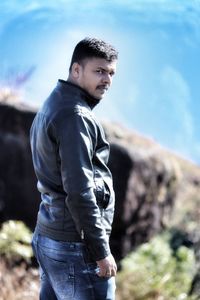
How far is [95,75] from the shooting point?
287 centimetres

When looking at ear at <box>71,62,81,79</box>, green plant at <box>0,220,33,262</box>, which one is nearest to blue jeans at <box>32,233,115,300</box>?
ear at <box>71,62,81,79</box>

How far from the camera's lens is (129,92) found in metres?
6.16

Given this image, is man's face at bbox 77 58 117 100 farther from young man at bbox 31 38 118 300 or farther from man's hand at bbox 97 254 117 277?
man's hand at bbox 97 254 117 277

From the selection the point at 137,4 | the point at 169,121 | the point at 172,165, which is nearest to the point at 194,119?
the point at 169,121

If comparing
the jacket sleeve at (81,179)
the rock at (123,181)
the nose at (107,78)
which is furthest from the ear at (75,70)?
the rock at (123,181)

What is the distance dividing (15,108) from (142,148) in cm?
156

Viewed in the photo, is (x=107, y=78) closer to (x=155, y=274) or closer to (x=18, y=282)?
(x=155, y=274)

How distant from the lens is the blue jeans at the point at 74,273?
2.86m

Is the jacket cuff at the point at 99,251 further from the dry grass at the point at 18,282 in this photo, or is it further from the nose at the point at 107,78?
the dry grass at the point at 18,282

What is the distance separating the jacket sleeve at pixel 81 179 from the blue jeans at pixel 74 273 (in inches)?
4.0

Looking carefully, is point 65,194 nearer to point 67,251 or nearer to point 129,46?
point 67,251

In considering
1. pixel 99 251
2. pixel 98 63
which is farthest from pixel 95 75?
pixel 99 251

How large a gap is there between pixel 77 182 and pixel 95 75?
485mm

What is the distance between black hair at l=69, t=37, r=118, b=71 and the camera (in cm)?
285
